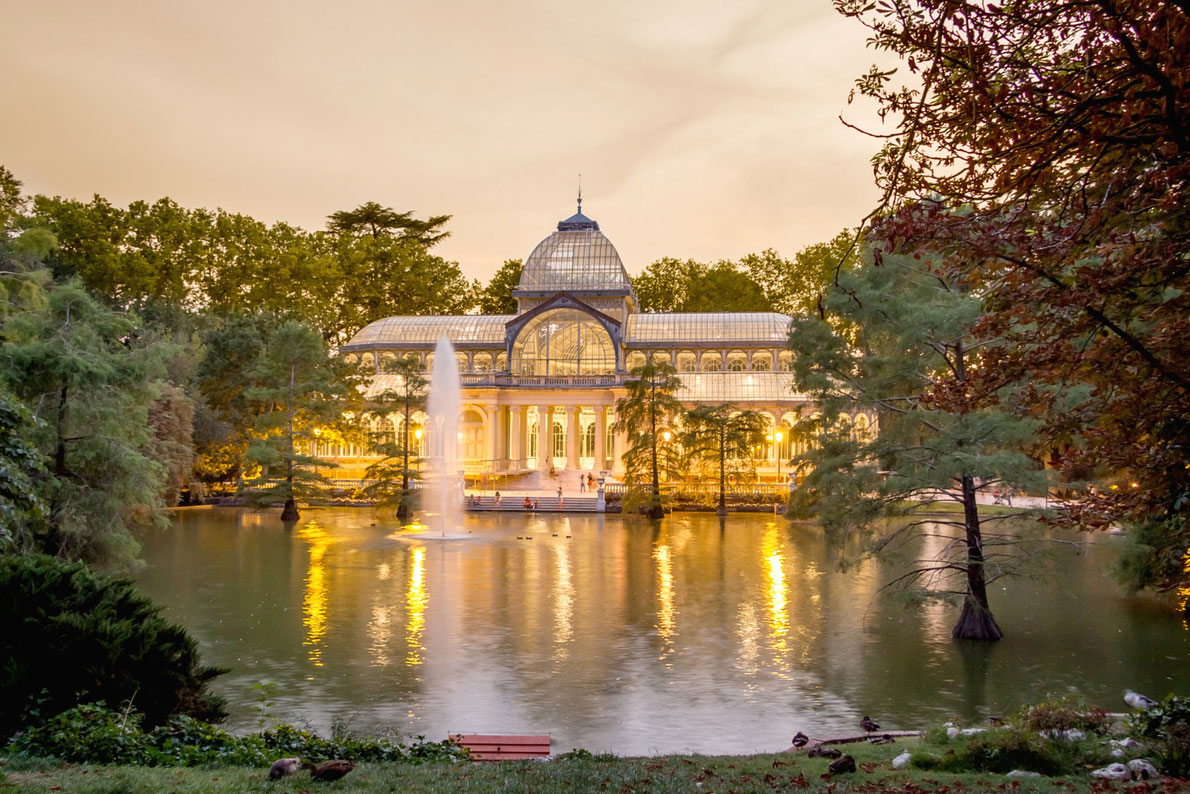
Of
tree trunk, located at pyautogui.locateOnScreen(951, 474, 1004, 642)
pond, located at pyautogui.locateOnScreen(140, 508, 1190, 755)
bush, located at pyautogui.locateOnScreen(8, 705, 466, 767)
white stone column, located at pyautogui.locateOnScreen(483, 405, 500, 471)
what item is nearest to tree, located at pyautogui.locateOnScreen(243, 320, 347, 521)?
pond, located at pyautogui.locateOnScreen(140, 508, 1190, 755)

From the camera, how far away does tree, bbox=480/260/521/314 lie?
80.6 meters

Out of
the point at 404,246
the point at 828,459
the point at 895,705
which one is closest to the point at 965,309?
the point at 828,459

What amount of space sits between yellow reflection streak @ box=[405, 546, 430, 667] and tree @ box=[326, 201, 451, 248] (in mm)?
57562

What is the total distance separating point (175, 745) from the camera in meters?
9.59

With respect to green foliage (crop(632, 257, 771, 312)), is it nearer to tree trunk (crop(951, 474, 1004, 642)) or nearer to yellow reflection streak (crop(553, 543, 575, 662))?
yellow reflection streak (crop(553, 543, 575, 662))

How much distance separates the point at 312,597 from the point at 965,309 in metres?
15.3

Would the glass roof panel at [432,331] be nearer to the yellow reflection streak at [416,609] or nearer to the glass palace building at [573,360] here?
the glass palace building at [573,360]

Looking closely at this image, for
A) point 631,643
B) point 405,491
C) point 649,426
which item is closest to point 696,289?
point 649,426

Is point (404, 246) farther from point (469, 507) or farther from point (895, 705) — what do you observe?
point (895, 705)

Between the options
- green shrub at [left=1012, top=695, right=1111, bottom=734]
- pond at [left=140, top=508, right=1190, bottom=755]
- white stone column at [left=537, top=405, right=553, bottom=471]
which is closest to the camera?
green shrub at [left=1012, top=695, right=1111, bottom=734]

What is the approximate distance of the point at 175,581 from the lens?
24.9 m

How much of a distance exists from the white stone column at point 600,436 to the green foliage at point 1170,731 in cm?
4615

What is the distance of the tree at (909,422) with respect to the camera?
18.4 m

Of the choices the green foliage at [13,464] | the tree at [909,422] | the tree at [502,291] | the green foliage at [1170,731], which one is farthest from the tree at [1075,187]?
the tree at [502,291]
